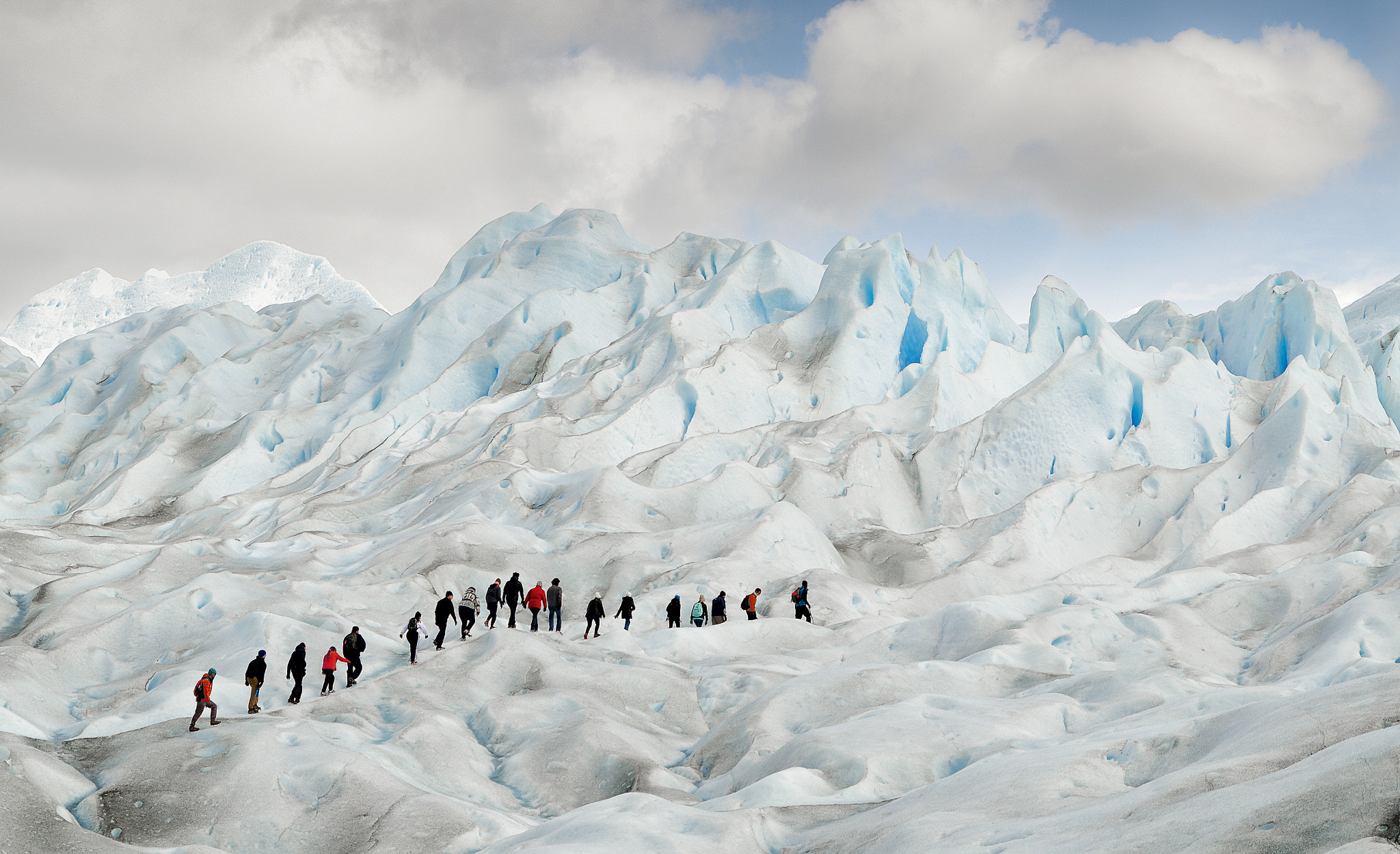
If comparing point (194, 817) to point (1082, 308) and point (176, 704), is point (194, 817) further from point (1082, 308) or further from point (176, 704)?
point (1082, 308)

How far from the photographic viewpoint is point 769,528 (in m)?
30.7

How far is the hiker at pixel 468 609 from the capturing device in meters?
20.1

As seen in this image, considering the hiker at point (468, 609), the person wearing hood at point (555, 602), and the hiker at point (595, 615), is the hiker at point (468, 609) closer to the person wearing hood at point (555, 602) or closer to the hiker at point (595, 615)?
the person wearing hood at point (555, 602)

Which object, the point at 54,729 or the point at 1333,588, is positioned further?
the point at 1333,588

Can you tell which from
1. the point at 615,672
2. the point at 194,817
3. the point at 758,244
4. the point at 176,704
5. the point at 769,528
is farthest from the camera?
the point at 758,244

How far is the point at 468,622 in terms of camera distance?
20281mm

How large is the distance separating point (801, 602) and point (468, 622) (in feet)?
27.1

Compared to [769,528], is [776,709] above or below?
below

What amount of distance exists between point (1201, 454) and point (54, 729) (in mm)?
43346

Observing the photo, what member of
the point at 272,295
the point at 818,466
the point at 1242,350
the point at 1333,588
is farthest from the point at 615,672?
the point at 272,295

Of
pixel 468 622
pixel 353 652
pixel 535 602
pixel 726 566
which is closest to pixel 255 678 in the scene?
pixel 353 652

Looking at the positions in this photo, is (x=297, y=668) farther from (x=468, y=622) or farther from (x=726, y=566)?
(x=726, y=566)

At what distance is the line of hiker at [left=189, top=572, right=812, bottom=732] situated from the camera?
52.2ft

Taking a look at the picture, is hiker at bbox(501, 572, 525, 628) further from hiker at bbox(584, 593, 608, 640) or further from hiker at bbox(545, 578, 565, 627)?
hiker at bbox(584, 593, 608, 640)
